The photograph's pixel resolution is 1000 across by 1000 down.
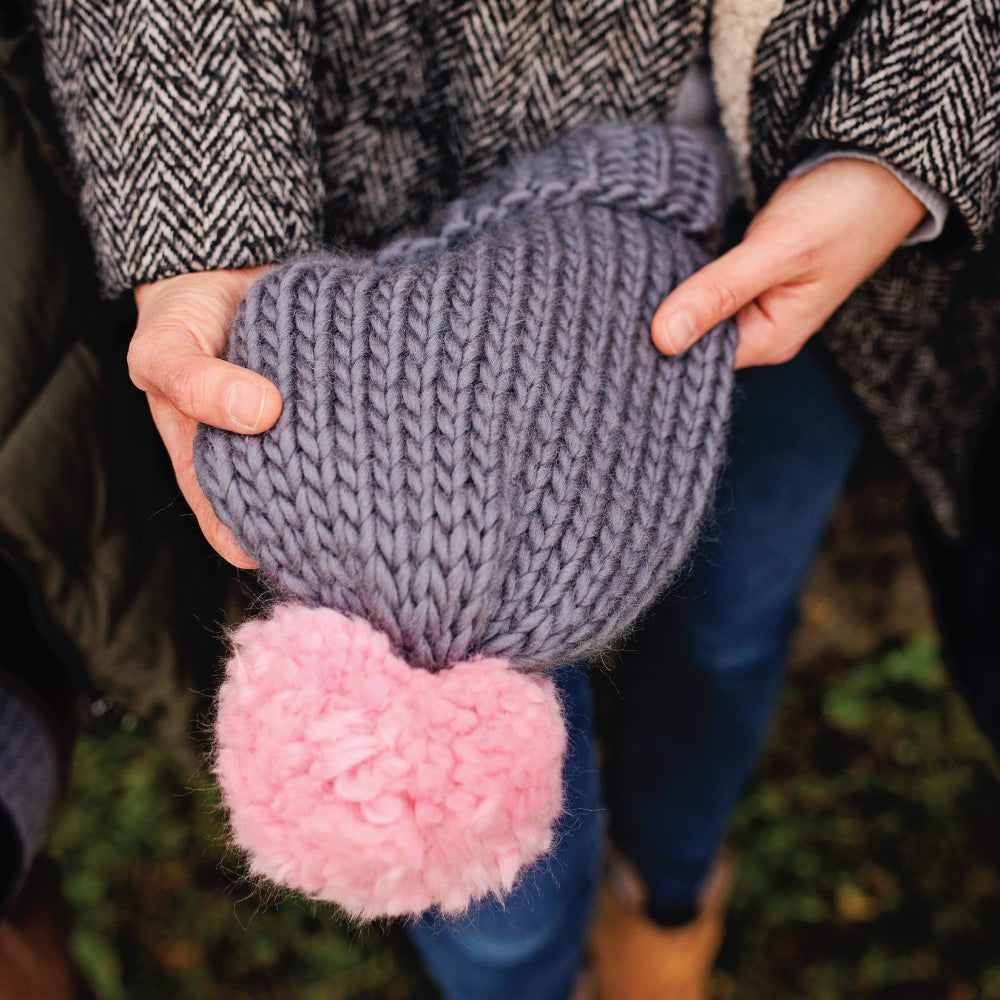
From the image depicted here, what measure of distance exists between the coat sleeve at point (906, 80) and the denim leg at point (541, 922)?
1.83 feet

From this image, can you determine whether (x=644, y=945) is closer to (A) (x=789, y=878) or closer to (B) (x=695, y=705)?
(A) (x=789, y=878)

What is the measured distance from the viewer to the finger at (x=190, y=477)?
2.24 feet

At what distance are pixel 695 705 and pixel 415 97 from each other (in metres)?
0.94

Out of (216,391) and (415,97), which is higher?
(415,97)

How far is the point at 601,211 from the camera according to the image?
2.42 ft

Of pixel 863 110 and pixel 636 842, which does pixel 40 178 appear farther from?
pixel 636 842

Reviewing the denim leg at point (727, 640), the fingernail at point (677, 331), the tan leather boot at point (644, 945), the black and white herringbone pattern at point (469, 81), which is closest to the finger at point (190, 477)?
the black and white herringbone pattern at point (469, 81)

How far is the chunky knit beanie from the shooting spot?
556mm

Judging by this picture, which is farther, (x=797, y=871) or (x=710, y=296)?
(x=797, y=871)

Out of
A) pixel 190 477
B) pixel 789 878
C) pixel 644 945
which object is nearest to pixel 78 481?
pixel 190 477

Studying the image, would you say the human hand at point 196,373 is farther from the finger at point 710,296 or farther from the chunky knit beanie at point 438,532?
the finger at point 710,296

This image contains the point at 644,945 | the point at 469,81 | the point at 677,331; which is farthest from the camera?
the point at 644,945

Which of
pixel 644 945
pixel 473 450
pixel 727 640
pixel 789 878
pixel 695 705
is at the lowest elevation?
pixel 789 878

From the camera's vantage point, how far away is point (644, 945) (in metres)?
1.43
